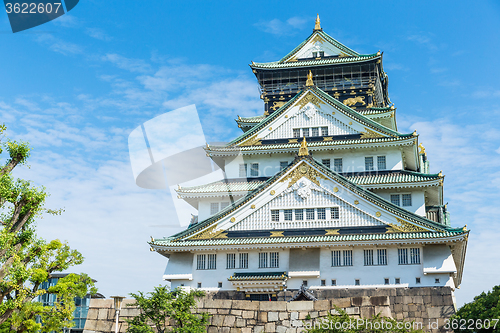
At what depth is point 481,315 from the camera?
64.5 feet

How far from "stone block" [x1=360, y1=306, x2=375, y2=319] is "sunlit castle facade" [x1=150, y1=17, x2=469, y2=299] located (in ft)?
36.4

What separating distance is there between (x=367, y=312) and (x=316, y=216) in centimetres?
1314

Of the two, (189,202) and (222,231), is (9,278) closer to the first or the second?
(222,231)

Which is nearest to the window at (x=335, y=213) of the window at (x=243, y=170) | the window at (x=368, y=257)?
the window at (x=368, y=257)

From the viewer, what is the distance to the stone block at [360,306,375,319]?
64.2 feet

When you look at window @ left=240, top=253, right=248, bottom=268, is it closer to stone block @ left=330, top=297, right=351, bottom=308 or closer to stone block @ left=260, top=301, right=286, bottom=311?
stone block @ left=260, top=301, right=286, bottom=311

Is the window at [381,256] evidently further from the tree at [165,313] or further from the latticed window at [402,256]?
the tree at [165,313]

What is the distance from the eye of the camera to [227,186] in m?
38.4

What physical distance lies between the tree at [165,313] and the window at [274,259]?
1126 centimetres

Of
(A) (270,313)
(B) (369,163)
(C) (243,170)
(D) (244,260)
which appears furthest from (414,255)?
(C) (243,170)

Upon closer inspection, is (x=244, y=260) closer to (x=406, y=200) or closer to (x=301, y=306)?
(x=301, y=306)

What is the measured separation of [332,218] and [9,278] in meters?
18.2

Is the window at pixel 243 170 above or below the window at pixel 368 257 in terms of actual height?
above

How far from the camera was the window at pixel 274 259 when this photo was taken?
32.5 metres
